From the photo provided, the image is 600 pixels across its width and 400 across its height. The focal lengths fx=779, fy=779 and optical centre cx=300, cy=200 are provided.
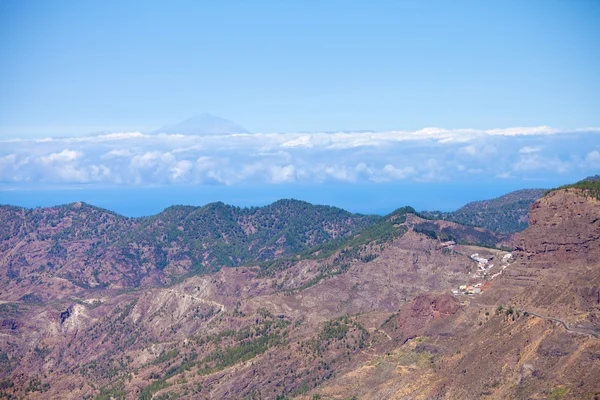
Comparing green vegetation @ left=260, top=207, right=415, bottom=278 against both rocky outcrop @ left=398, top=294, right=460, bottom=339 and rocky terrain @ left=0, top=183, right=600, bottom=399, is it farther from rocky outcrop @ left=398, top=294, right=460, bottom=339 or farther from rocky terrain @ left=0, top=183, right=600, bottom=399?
rocky outcrop @ left=398, top=294, right=460, bottom=339

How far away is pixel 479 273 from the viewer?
456 feet

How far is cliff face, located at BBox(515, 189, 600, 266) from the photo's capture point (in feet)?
352

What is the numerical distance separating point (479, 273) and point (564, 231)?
104 feet

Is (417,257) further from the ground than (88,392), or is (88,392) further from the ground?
(417,257)

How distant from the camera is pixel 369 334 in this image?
119 metres

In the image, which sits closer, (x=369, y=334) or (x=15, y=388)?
(x=369, y=334)

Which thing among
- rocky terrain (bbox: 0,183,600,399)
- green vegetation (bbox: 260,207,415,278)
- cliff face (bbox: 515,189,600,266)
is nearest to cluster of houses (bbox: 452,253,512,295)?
rocky terrain (bbox: 0,183,600,399)

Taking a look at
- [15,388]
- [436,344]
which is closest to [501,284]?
[436,344]

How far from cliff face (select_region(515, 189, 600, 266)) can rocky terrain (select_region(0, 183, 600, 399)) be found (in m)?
0.20

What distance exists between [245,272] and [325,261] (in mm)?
19086

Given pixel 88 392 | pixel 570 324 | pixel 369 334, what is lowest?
pixel 88 392

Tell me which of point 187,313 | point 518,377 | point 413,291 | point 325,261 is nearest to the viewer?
point 518,377

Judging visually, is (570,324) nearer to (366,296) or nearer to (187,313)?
(366,296)

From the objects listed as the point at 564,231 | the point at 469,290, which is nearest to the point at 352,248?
the point at 469,290
